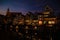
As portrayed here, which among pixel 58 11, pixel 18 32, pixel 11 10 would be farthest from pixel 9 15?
pixel 58 11

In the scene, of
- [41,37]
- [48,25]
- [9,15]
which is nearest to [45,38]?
[41,37]

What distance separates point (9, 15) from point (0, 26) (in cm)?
27

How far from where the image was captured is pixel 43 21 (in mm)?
2604

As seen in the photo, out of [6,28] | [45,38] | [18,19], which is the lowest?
[45,38]

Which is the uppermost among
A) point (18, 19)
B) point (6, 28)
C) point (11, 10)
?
point (11, 10)

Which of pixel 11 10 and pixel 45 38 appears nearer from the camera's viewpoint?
pixel 45 38

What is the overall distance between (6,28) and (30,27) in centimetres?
47

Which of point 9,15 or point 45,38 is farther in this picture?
point 9,15

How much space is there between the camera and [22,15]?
2.70 m

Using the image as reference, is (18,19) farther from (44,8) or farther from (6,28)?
(44,8)

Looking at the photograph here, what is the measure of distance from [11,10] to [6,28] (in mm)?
358

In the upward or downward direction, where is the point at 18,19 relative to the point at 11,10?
downward

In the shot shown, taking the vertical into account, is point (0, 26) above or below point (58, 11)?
below

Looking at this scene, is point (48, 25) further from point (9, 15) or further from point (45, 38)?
point (9, 15)
